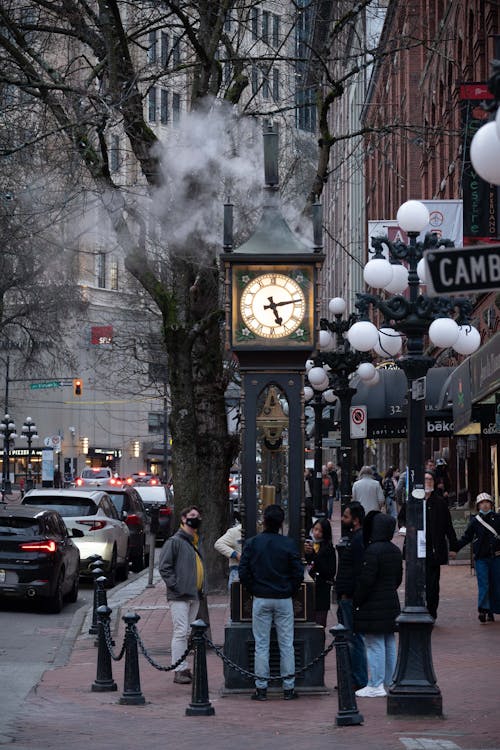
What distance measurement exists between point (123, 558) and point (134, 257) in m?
7.33

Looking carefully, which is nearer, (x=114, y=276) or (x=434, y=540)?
(x=434, y=540)

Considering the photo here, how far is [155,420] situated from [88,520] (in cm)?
6668

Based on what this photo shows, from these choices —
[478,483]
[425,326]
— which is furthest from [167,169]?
[478,483]

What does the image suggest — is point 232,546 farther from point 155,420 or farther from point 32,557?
point 155,420

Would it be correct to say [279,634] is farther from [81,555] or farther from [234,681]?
[81,555]

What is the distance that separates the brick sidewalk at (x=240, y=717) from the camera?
9.62 meters

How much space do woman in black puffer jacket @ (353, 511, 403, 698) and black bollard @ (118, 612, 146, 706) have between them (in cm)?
181

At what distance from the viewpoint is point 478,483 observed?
3459 cm

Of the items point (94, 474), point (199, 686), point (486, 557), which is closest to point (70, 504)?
point (486, 557)

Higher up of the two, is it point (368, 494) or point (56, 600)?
point (368, 494)

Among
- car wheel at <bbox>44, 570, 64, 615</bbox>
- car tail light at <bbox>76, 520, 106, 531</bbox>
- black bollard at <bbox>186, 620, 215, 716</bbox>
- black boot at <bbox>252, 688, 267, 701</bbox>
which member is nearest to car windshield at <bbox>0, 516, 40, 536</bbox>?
car wheel at <bbox>44, 570, 64, 615</bbox>

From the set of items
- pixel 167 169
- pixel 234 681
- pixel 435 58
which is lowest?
pixel 234 681

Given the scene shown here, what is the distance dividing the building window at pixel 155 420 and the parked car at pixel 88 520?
196 feet

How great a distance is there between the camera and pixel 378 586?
439 inches
